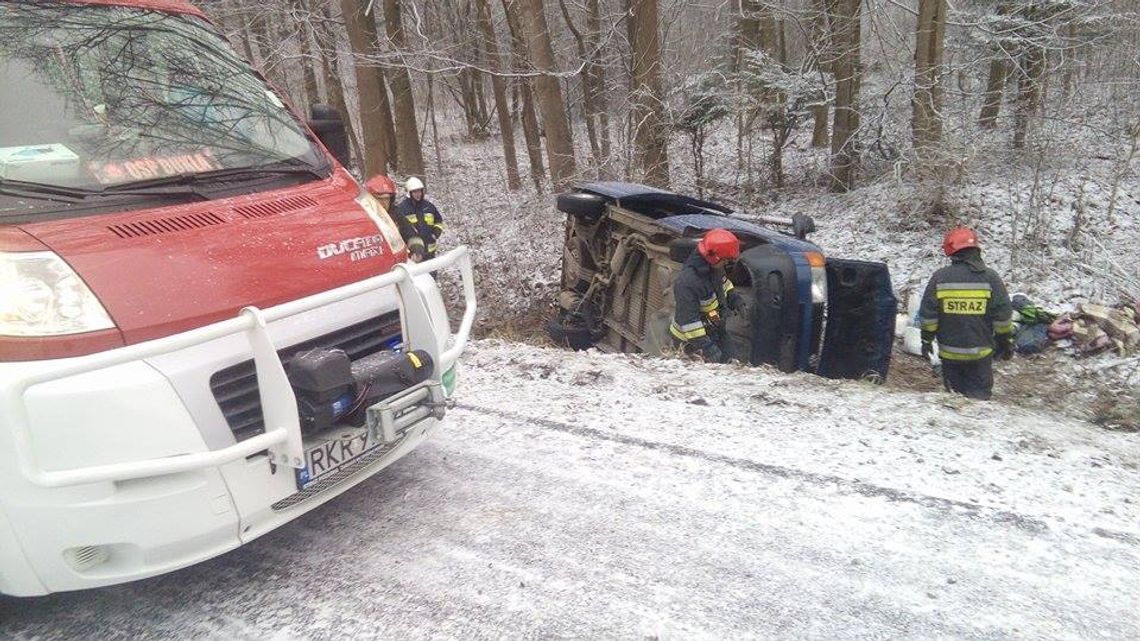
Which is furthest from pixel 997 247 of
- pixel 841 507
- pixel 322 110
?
pixel 322 110

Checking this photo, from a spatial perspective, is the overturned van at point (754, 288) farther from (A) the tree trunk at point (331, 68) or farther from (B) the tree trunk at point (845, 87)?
(A) the tree trunk at point (331, 68)

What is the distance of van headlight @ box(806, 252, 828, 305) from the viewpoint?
5586 mm

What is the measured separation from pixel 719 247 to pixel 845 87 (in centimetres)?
865

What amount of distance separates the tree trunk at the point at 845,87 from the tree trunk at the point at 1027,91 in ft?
7.51

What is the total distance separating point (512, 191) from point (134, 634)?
565 inches

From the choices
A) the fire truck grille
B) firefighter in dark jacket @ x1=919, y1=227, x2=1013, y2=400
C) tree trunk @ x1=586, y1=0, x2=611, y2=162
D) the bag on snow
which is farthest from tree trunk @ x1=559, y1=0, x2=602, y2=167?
the fire truck grille

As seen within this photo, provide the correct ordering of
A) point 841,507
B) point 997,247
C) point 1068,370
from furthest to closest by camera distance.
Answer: point 997,247
point 1068,370
point 841,507

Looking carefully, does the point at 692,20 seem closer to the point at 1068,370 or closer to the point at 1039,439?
the point at 1068,370

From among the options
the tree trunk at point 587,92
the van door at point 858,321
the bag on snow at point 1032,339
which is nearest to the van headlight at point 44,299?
the van door at point 858,321

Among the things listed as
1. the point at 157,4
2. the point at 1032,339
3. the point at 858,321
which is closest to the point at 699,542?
the point at 858,321

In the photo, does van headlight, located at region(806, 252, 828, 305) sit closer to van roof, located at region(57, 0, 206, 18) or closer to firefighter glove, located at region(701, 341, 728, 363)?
firefighter glove, located at region(701, 341, 728, 363)

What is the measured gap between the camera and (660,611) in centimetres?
259

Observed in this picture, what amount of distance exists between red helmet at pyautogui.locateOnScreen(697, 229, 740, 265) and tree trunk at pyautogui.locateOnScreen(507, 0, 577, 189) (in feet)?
24.7

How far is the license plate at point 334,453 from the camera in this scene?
2693mm
